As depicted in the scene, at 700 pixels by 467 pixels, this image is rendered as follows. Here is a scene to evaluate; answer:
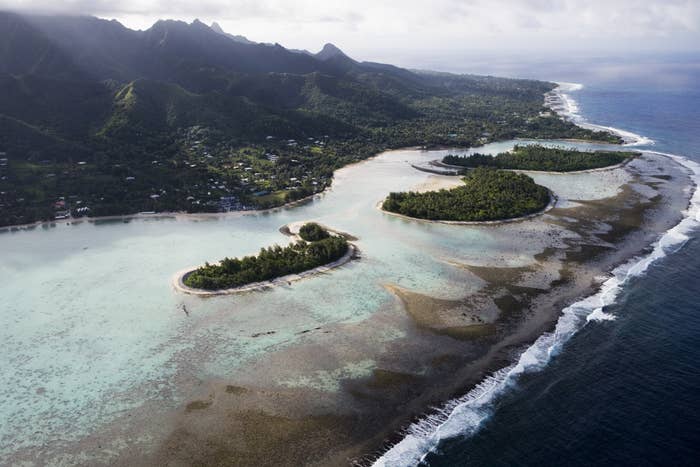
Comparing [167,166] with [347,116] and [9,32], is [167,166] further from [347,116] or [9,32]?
[9,32]

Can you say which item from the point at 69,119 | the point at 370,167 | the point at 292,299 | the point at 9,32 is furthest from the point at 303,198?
the point at 9,32

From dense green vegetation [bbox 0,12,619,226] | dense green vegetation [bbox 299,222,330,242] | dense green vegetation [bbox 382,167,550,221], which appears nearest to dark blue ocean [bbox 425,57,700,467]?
dense green vegetation [bbox 382,167,550,221]

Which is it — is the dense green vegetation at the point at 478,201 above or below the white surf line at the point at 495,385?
above

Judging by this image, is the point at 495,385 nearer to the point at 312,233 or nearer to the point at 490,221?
the point at 312,233

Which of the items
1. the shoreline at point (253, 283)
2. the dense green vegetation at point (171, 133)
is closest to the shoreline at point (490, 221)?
the shoreline at point (253, 283)

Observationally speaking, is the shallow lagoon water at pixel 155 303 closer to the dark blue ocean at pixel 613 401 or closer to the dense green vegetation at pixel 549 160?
the dark blue ocean at pixel 613 401

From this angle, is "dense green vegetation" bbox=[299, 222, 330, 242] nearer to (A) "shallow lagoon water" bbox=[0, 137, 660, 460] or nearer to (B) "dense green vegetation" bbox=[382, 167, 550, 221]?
(A) "shallow lagoon water" bbox=[0, 137, 660, 460]
